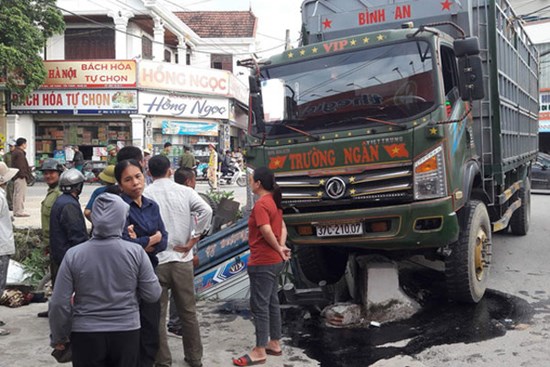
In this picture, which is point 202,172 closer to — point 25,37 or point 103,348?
point 25,37

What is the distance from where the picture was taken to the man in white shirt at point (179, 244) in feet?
13.9

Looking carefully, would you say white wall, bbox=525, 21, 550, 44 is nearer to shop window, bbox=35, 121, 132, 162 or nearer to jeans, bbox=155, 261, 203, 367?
shop window, bbox=35, 121, 132, 162

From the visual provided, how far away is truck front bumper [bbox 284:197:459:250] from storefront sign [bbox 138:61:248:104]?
18841mm

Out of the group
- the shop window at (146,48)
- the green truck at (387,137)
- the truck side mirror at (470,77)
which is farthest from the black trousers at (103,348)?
the shop window at (146,48)

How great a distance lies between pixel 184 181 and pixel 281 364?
1783mm

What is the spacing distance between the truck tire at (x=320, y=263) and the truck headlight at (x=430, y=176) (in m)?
1.71

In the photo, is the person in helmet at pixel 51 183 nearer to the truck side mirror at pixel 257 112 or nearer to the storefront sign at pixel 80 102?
the truck side mirror at pixel 257 112

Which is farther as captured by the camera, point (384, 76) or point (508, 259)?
point (508, 259)

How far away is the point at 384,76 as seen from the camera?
5.39 meters

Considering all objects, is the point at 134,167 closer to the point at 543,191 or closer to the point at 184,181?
the point at 184,181

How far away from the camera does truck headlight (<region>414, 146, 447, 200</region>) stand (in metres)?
5.08

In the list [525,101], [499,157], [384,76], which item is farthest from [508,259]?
[384,76]

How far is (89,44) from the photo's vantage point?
952 inches

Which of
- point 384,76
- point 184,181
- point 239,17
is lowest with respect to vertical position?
point 184,181
